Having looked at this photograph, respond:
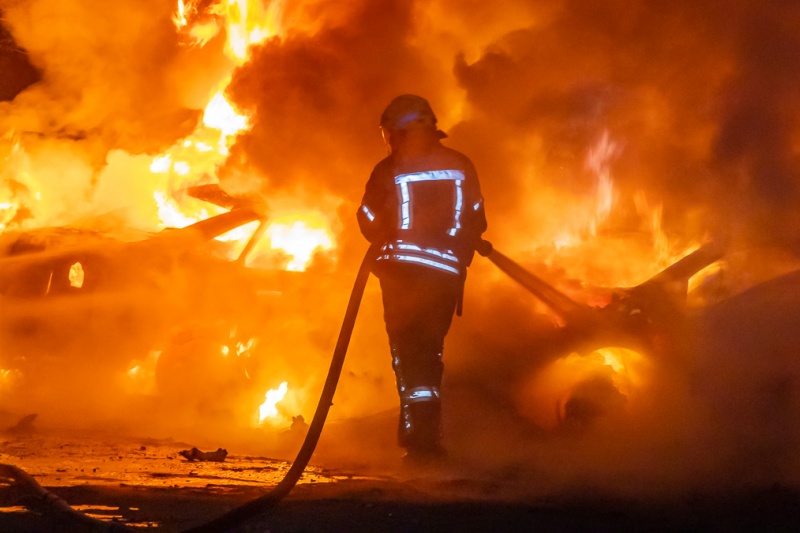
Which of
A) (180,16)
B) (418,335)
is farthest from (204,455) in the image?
(180,16)

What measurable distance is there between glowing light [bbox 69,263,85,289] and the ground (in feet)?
7.60

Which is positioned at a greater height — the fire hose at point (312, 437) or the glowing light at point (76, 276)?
the glowing light at point (76, 276)

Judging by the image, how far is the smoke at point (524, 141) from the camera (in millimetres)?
5656

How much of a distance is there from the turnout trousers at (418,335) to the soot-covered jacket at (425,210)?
0.29ft

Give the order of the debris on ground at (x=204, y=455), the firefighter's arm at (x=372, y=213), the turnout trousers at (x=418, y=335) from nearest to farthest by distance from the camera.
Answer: the debris on ground at (x=204, y=455)
the turnout trousers at (x=418, y=335)
the firefighter's arm at (x=372, y=213)

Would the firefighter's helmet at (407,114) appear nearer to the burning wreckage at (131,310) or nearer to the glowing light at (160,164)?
the burning wreckage at (131,310)

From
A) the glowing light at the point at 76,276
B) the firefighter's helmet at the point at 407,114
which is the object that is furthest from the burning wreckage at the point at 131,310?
the firefighter's helmet at the point at 407,114

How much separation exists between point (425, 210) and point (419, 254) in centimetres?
26

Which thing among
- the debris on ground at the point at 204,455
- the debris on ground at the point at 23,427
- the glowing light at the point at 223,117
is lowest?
the debris on ground at the point at 204,455

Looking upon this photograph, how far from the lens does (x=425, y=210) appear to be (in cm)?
466

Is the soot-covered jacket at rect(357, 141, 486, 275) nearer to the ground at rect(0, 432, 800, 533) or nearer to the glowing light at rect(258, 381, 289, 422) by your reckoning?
the ground at rect(0, 432, 800, 533)

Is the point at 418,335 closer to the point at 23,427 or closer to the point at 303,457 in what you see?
the point at 303,457

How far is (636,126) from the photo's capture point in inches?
255

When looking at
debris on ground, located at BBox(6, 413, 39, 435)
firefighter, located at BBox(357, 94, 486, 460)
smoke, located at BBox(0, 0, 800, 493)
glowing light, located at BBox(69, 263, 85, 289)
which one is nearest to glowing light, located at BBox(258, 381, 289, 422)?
smoke, located at BBox(0, 0, 800, 493)
